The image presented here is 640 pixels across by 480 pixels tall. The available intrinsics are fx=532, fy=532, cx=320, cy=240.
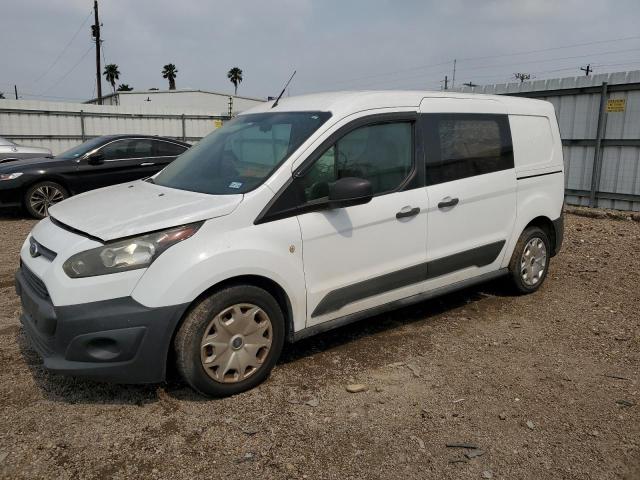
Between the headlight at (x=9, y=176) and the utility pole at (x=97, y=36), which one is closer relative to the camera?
the headlight at (x=9, y=176)

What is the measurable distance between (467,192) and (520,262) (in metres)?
1.16

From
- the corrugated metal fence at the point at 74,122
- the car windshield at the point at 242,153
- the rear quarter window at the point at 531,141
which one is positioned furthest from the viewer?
the corrugated metal fence at the point at 74,122

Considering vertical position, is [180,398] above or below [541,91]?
below

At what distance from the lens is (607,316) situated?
4758mm

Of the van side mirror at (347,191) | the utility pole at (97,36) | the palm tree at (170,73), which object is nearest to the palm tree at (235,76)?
the palm tree at (170,73)

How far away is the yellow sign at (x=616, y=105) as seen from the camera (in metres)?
9.18

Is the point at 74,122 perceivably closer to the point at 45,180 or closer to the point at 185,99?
the point at 45,180

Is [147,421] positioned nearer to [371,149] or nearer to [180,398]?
[180,398]

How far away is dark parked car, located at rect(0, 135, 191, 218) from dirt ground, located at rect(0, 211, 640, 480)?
5201 mm

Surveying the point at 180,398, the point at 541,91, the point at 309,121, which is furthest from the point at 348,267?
→ the point at 541,91

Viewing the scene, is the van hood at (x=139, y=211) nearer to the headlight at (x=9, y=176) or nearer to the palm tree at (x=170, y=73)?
the headlight at (x=9, y=176)

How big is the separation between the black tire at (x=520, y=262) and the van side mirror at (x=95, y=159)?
7.18 m

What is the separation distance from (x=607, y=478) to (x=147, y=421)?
2411mm

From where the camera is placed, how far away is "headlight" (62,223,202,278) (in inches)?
114
